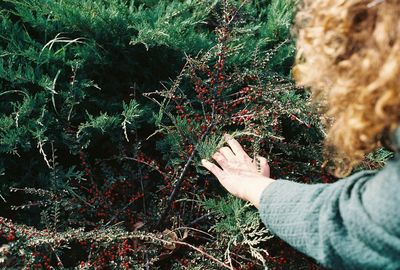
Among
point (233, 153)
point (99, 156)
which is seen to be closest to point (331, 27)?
point (233, 153)

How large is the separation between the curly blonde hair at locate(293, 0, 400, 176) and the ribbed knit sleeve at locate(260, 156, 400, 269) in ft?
0.31

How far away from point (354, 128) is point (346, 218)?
21 cm

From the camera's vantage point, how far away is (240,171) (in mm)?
1535

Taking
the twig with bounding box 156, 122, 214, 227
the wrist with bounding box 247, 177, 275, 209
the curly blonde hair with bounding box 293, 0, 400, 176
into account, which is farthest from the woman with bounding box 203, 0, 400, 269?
the twig with bounding box 156, 122, 214, 227

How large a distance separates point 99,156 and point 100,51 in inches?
17.2

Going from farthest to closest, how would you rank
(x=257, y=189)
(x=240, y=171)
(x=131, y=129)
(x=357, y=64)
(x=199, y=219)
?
1. (x=131, y=129)
2. (x=199, y=219)
3. (x=240, y=171)
4. (x=257, y=189)
5. (x=357, y=64)

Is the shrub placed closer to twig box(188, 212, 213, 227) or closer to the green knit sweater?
twig box(188, 212, 213, 227)


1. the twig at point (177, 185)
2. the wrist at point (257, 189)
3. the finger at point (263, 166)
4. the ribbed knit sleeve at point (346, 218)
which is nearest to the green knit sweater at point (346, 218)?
the ribbed knit sleeve at point (346, 218)

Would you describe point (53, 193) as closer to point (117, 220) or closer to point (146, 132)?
point (117, 220)

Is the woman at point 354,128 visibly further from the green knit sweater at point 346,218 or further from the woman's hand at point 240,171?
the woman's hand at point 240,171

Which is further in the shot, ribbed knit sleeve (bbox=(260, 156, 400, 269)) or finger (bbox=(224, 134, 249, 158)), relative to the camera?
finger (bbox=(224, 134, 249, 158))

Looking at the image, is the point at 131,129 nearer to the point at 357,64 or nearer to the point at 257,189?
the point at 257,189

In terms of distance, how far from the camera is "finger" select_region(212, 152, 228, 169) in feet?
5.22

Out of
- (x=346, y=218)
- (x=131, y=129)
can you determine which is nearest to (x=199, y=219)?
(x=131, y=129)
